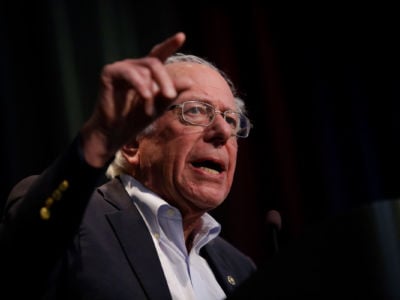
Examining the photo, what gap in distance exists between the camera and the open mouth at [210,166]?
1.78 m

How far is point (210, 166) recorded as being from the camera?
5.92 ft

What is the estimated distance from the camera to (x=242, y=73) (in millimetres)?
2850

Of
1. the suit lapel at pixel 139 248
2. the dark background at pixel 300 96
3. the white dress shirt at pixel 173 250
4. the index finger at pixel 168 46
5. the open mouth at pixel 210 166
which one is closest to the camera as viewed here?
the index finger at pixel 168 46

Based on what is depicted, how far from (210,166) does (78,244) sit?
0.57 m

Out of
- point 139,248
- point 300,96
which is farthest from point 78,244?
point 300,96

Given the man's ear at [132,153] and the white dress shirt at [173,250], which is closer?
the white dress shirt at [173,250]

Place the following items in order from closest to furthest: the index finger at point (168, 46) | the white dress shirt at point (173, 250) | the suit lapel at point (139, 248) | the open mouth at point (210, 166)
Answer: the index finger at point (168, 46) < the suit lapel at point (139, 248) < the white dress shirt at point (173, 250) < the open mouth at point (210, 166)

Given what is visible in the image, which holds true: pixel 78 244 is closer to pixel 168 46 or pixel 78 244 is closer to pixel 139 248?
pixel 139 248

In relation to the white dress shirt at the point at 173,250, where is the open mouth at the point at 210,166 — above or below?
above

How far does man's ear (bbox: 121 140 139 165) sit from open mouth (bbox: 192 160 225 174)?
22cm

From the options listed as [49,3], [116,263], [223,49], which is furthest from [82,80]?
[116,263]

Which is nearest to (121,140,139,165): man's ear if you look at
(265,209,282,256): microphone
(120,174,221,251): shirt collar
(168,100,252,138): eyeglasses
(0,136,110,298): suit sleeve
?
(120,174,221,251): shirt collar

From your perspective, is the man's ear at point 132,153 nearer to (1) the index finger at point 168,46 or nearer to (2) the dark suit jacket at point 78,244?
(2) the dark suit jacket at point 78,244

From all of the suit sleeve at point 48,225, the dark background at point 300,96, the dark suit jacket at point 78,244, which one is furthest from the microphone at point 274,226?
the dark background at point 300,96
